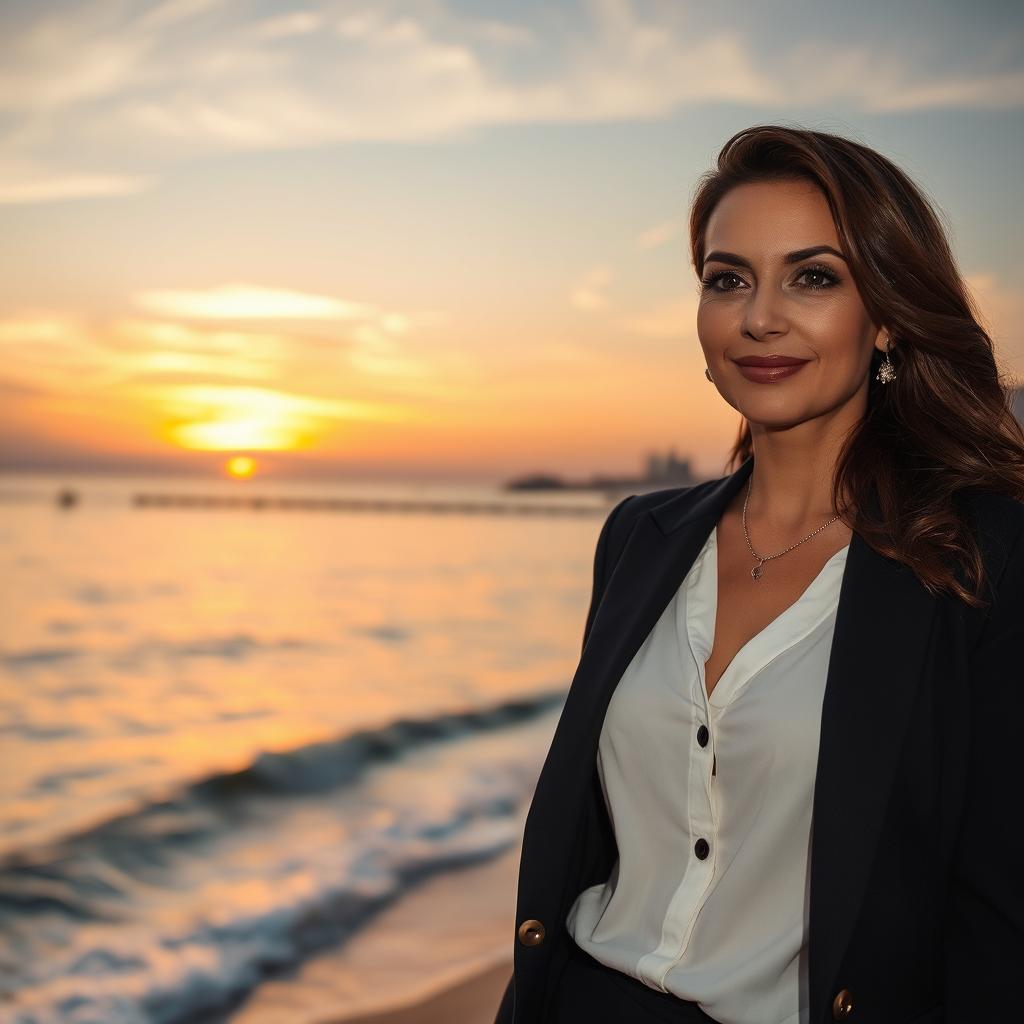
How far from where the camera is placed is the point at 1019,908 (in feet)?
5.58

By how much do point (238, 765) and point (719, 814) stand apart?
8138mm

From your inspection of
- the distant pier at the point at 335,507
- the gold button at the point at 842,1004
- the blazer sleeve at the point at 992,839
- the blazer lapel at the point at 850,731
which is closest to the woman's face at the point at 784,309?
the blazer lapel at the point at 850,731

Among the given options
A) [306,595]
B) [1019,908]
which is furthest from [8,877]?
[306,595]

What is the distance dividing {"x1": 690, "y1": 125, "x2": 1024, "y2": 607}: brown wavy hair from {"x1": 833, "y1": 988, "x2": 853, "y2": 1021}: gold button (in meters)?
0.70

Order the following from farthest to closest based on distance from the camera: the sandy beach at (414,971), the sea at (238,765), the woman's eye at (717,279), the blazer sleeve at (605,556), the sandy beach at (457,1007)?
the sea at (238,765) → the sandy beach at (414,971) → the sandy beach at (457,1007) → the blazer sleeve at (605,556) → the woman's eye at (717,279)

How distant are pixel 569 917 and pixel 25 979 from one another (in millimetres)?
4389

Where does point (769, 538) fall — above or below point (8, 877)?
above

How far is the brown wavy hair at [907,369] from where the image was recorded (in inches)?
80.1

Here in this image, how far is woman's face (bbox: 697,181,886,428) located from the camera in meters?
2.09

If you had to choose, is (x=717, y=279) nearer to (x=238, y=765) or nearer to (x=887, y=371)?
(x=887, y=371)

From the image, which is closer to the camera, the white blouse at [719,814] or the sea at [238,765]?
the white blouse at [719,814]

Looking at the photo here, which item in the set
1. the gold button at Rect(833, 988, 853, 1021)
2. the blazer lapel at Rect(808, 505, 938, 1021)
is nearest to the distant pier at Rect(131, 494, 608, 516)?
the blazer lapel at Rect(808, 505, 938, 1021)

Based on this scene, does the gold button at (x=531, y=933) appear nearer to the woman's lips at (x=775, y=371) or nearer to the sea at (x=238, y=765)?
the woman's lips at (x=775, y=371)

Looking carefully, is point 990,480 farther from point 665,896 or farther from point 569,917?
point 569,917
